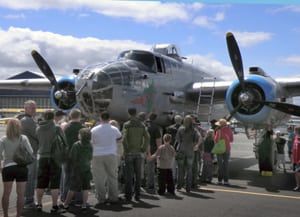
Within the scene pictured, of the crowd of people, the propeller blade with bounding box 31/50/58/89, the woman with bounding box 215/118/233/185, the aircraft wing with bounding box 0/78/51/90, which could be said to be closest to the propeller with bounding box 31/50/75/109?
the propeller blade with bounding box 31/50/58/89

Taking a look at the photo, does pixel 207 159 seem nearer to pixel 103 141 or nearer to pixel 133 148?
pixel 133 148

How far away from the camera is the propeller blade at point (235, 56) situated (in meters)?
11.8

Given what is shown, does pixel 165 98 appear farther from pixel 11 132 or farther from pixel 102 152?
pixel 11 132

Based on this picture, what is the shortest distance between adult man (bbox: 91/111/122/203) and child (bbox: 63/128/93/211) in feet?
1.23

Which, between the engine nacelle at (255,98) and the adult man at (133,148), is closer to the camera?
the adult man at (133,148)

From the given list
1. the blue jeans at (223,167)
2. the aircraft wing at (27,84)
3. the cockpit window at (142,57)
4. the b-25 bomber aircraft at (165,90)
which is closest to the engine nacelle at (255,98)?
the b-25 bomber aircraft at (165,90)

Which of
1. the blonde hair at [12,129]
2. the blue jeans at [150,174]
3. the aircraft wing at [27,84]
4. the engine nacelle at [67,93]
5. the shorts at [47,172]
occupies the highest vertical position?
the aircraft wing at [27,84]

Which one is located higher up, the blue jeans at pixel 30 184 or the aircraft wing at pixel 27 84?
the aircraft wing at pixel 27 84

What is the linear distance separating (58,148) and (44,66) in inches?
335

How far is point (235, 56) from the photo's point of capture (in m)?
12.0

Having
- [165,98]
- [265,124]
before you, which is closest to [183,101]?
[165,98]

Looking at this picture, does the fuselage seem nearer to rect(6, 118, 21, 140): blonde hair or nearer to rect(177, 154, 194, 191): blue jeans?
rect(177, 154, 194, 191): blue jeans

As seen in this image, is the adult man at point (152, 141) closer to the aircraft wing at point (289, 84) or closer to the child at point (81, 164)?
the child at point (81, 164)

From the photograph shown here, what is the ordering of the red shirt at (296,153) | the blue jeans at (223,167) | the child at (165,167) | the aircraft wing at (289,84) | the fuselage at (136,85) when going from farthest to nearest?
the aircraft wing at (289,84) → the fuselage at (136,85) → the blue jeans at (223,167) → the red shirt at (296,153) → the child at (165,167)
